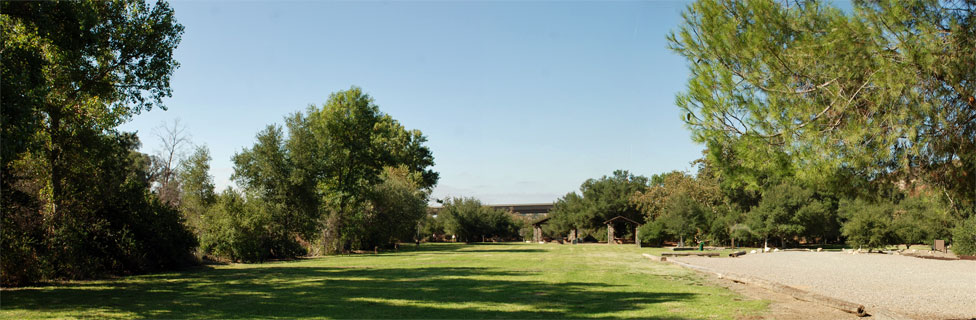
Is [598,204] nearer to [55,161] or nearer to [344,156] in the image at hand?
[344,156]

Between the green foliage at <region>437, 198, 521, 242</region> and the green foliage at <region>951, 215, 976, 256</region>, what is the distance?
5120cm

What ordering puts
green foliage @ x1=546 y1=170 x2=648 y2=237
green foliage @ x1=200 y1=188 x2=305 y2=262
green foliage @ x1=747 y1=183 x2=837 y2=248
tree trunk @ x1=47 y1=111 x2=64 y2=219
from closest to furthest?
tree trunk @ x1=47 y1=111 x2=64 y2=219, green foliage @ x1=200 y1=188 x2=305 y2=262, green foliage @ x1=747 y1=183 x2=837 y2=248, green foliage @ x1=546 y1=170 x2=648 y2=237

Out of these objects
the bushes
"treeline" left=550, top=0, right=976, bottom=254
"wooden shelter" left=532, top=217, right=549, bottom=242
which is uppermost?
"treeline" left=550, top=0, right=976, bottom=254

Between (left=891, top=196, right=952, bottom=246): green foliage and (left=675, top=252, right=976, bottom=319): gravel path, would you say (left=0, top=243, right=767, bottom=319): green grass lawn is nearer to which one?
(left=675, top=252, right=976, bottom=319): gravel path

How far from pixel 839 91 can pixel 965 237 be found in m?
28.9

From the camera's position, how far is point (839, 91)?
8156mm

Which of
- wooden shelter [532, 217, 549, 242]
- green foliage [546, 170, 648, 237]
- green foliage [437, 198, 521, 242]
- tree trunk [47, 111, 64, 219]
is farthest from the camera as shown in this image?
wooden shelter [532, 217, 549, 242]

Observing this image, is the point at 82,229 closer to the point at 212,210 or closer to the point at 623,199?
the point at 212,210

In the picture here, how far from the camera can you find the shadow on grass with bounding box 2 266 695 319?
9.42 meters

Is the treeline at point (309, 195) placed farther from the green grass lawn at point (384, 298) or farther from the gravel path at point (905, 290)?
the gravel path at point (905, 290)

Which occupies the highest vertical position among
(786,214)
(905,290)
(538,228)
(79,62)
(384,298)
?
(79,62)

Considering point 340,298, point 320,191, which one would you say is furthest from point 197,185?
point 340,298

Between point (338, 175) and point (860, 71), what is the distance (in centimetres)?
3700

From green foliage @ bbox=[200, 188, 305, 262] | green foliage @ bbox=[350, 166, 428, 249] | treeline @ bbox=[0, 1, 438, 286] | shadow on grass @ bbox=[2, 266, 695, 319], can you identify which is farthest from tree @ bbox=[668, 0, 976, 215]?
green foliage @ bbox=[350, 166, 428, 249]
